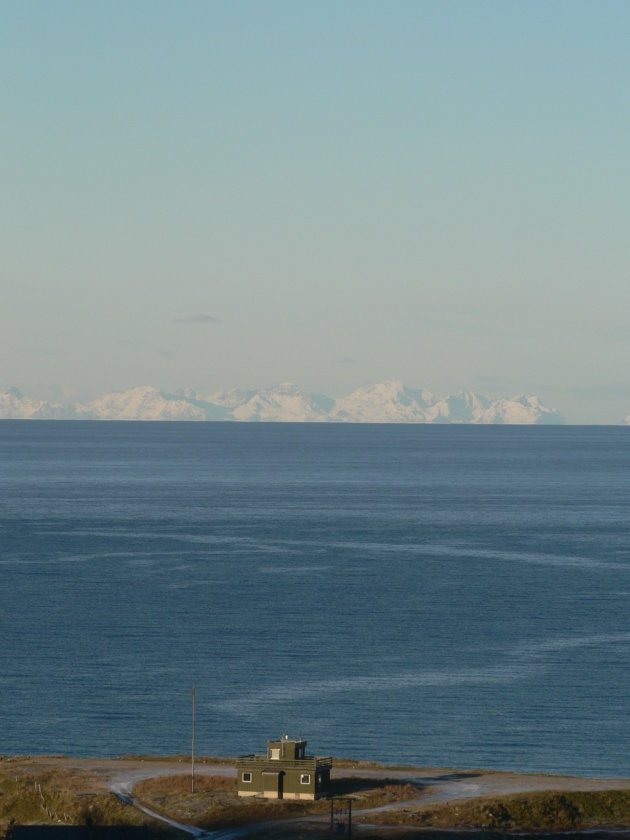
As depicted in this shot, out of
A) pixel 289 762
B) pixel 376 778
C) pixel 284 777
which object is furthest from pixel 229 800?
pixel 376 778

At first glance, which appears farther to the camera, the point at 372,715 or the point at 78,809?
the point at 372,715

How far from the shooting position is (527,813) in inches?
2773

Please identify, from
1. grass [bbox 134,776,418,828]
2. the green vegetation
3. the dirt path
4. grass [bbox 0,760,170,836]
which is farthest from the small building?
grass [bbox 0,760,170,836]

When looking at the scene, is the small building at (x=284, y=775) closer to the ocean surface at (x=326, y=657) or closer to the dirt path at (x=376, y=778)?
the dirt path at (x=376, y=778)

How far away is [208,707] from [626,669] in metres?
35.3

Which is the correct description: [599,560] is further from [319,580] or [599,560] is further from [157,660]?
[157,660]

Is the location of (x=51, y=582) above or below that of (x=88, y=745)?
above

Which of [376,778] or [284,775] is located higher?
[284,775]

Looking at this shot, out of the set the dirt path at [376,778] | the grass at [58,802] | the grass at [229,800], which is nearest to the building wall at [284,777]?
the grass at [229,800]

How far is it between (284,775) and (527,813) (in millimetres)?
12303

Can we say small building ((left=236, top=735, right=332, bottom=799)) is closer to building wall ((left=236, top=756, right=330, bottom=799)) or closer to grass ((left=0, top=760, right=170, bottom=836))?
building wall ((left=236, top=756, right=330, bottom=799))

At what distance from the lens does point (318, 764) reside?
240 feet

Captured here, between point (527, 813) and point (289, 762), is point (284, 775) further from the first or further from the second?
point (527, 813)

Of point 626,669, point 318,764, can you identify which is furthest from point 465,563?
point 318,764
